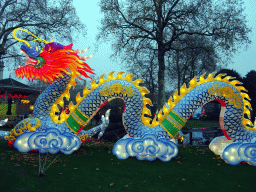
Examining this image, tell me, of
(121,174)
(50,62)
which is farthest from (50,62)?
(121,174)

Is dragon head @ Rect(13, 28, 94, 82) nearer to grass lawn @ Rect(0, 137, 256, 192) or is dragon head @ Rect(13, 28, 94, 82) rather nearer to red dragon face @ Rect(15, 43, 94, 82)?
red dragon face @ Rect(15, 43, 94, 82)

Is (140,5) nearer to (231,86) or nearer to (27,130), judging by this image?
(231,86)

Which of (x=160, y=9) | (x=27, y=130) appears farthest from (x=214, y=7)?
(x=27, y=130)

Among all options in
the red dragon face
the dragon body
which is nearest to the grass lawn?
the dragon body

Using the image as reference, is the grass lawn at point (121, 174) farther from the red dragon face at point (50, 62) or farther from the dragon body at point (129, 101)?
the red dragon face at point (50, 62)

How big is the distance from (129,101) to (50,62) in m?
2.22

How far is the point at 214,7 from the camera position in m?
10.7

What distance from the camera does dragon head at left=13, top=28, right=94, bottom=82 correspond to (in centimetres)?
→ 552

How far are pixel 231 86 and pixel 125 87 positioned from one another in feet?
8.19

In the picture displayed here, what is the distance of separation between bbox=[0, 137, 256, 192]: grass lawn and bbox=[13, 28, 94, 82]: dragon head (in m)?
2.05

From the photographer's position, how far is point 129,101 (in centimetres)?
526

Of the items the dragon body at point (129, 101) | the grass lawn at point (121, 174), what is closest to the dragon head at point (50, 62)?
the dragon body at point (129, 101)

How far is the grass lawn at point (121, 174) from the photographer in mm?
3463

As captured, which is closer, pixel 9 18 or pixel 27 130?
pixel 27 130
